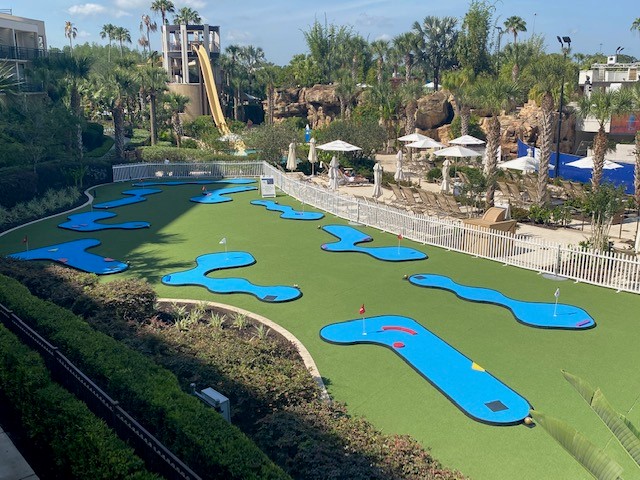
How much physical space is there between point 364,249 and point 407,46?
5238 centimetres

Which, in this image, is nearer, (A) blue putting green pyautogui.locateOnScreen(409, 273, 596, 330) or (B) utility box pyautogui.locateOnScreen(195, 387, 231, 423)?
(B) utility box pyautogui.locateOnScreen(195, 387, 231, 423)

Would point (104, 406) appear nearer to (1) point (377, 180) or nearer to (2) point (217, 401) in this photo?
(2) point (217, 401)

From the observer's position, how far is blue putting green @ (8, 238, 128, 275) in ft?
57.0

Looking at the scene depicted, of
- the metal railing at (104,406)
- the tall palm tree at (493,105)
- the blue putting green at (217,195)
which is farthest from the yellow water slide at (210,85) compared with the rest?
the metal railing at (104,406)

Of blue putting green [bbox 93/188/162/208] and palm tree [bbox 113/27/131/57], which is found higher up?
palm tree [bbox 113/27/131/57]

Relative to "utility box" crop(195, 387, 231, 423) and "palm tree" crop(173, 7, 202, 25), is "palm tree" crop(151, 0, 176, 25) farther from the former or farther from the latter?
"utility box" crop(195, 387, 231, 423)

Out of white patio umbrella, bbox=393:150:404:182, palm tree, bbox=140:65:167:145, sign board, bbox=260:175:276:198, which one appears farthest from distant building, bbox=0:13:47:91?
white patio umbrella, bbox=393:150:404:182

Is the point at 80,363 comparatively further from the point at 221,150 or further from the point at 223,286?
the point at 221,150

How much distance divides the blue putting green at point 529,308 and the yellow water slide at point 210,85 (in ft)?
157

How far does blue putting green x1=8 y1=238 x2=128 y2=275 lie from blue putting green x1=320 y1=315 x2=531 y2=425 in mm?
8136

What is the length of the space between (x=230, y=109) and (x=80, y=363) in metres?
65.8

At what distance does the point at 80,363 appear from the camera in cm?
806

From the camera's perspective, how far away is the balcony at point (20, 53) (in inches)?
1510

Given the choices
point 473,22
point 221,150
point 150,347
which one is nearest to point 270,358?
point 150,347
